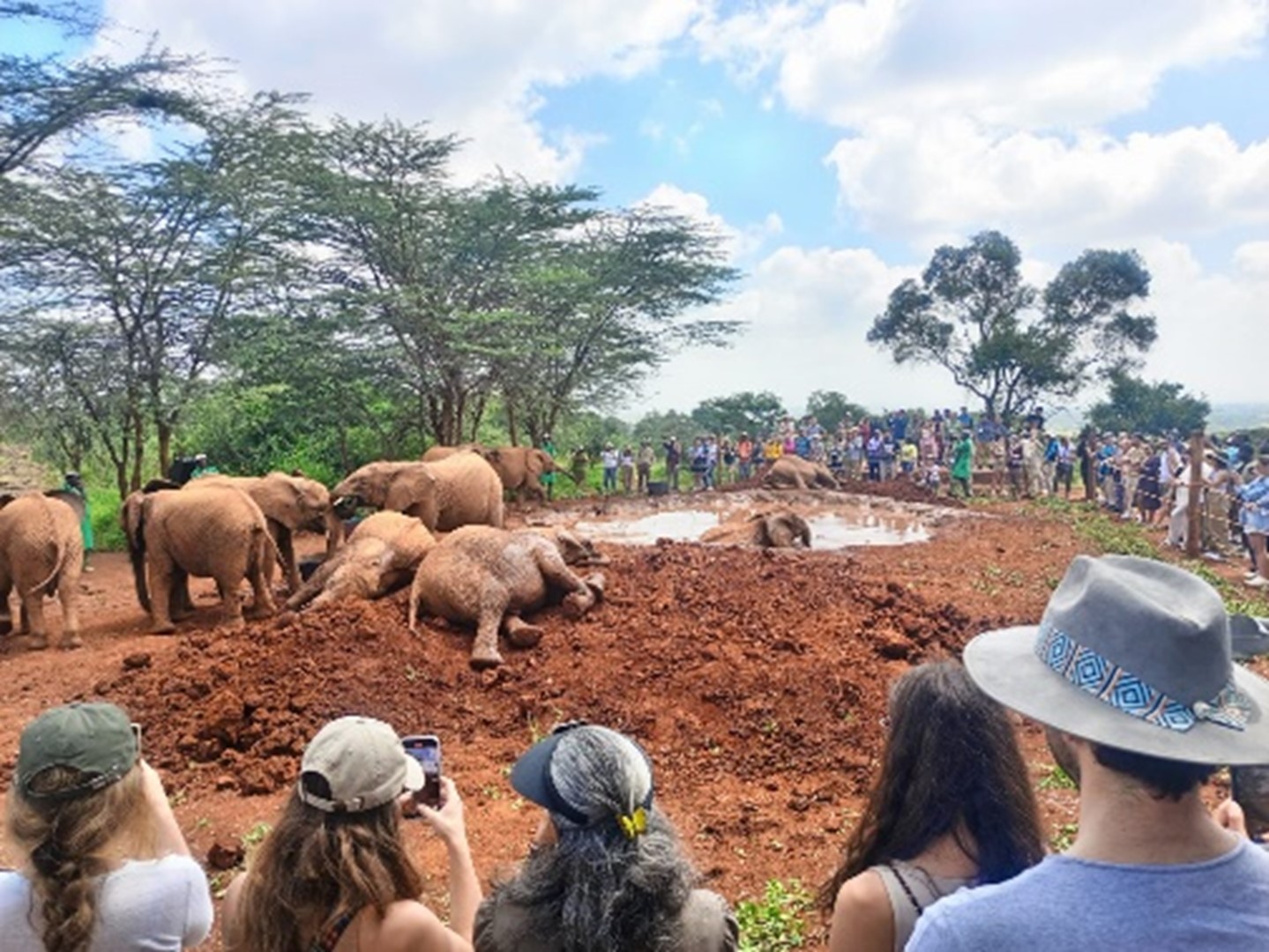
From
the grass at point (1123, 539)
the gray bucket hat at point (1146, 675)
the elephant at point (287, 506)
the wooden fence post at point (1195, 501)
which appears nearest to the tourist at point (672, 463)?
the grass at point (1123, 539)

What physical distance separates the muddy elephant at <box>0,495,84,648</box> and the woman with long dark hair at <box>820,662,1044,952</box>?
28.3 ft

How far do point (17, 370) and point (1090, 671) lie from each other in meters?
17.9

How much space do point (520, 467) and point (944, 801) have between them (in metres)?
19.1

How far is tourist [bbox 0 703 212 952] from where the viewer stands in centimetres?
198

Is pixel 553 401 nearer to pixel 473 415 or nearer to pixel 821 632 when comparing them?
pixel 473 415

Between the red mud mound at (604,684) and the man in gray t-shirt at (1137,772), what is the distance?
3.53 meters

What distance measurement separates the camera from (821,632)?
730cm

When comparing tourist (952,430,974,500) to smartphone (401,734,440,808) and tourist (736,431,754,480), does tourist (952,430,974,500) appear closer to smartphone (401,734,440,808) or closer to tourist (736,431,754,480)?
tourist (736,431,754,480)

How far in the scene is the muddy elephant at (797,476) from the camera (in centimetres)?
2208

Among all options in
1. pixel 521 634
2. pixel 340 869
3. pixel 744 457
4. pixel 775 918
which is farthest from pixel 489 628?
pixel 744 457

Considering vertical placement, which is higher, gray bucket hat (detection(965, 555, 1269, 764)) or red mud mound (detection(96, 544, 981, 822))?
gray bucket hat (detection(965, 555, 1269, 764))

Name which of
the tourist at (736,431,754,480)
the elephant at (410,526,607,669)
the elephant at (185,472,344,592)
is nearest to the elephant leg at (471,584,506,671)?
the elephant at (410,526,607,669)

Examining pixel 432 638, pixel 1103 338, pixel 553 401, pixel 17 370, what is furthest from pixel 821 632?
pixel 1103 338

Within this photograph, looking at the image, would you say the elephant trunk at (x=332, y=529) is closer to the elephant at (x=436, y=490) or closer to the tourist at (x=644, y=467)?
the elephant at (x=436, y=490)
